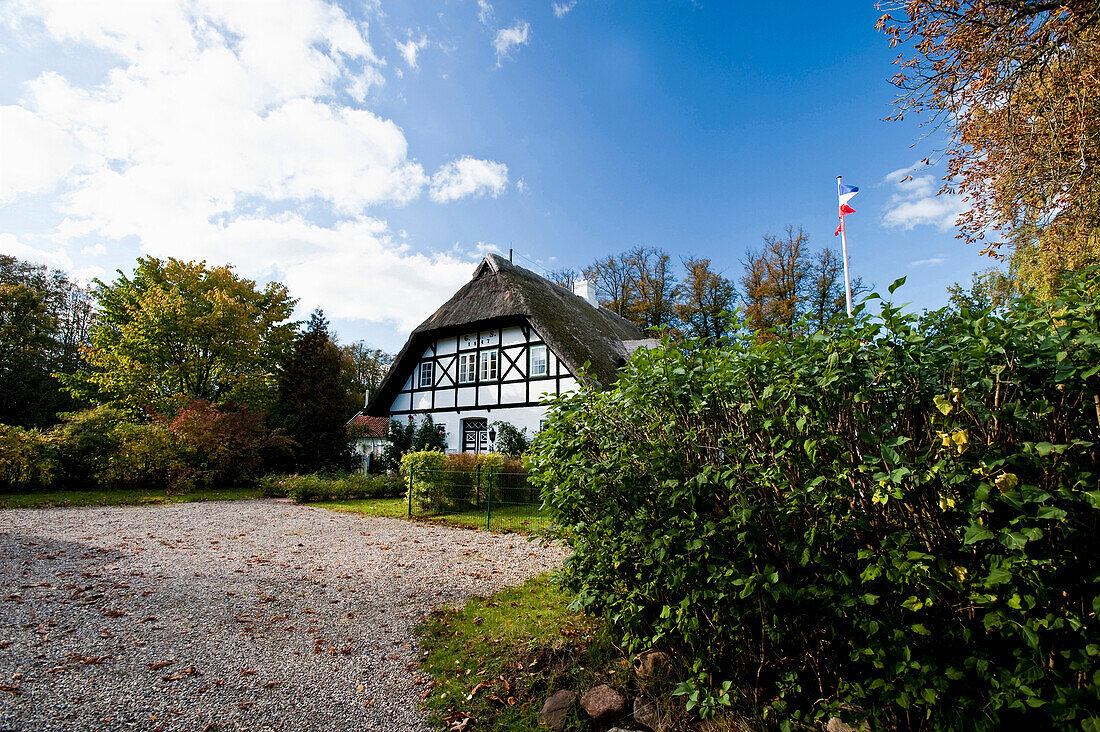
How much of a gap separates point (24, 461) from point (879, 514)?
55.5 feet

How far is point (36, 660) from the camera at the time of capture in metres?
3.51

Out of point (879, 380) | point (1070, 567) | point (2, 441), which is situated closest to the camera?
point (1070, 567)

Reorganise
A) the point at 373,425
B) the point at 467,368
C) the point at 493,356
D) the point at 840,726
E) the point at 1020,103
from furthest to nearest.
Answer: the point at 373,425
the point at 467,368
the point at 493,356
the point at 1020,103
the point at 840,726

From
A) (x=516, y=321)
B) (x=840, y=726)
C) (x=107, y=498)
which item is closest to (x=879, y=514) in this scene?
(x=840, y=726)

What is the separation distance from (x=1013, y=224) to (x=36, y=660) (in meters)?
11.5

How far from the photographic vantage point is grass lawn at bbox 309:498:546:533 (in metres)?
9.30

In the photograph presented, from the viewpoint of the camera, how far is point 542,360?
17109 mm

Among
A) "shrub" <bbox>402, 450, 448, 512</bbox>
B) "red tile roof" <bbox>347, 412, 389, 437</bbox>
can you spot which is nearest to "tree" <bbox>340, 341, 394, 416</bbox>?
"red tile roof" <bbox>347, 412, 389, 437</bbox>

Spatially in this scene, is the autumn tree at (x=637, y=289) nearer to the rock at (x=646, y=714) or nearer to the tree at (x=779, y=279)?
the tree at (x=779, y=279)

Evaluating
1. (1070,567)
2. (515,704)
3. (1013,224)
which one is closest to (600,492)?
(515,704)

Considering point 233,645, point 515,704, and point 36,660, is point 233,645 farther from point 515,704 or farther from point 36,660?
point 515,704

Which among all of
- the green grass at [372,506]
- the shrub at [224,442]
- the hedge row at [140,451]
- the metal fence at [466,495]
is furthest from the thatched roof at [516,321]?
the green grass at [372,506]

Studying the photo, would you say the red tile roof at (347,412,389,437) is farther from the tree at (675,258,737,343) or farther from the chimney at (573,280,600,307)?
the tree at (675,258,737,343)

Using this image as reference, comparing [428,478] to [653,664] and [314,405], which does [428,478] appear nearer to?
[653,664]
